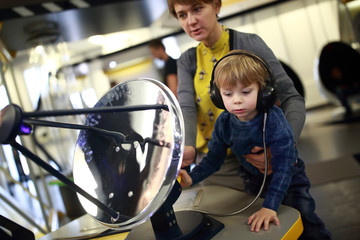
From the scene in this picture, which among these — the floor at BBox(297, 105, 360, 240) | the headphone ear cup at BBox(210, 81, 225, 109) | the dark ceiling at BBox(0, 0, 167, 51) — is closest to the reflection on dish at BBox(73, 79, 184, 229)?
the headphone ear cup at BBox(210, 81, 225, 109)

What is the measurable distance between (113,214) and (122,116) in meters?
0.20

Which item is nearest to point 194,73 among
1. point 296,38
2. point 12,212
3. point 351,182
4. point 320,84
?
point 296,38

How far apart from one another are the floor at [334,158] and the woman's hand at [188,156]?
0.94 ft

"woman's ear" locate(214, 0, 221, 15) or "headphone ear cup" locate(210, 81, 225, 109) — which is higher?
"woman's ear" locate(214, 0, 221, 15)

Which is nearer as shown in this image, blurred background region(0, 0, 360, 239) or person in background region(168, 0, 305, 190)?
person in background region(168, 0, 305, 190)

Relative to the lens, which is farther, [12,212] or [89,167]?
[12,212]

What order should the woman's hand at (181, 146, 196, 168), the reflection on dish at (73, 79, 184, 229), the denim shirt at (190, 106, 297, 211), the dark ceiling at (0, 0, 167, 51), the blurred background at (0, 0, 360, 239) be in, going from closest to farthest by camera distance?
the reflection on dish at (73, 79, 184, 229) → the denim shirt at (190, 106, 297, 211) → the woman's hand at (181, 146, 196, 168) → the blurred background at (0, 0, 360, 239) → the dark ceiling at (0, 0, 167, 51)

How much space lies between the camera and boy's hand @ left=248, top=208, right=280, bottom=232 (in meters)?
0.63

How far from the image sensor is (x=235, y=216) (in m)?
0.72

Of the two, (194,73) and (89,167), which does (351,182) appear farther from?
(89,167)

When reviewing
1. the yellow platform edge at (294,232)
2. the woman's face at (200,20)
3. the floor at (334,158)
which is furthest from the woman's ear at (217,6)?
the yellow platform edge at (294,232)

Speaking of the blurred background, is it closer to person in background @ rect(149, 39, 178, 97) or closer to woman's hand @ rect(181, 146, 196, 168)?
person in background @ rect(149, 39, 178, 97)

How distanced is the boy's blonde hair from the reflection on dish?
13cm

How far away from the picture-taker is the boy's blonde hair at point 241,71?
0.67m
